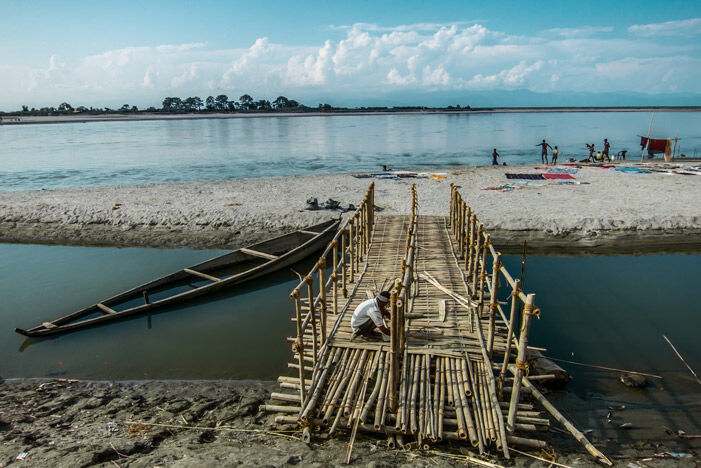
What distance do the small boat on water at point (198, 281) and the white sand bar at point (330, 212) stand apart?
255cm

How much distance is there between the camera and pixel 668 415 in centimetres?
689

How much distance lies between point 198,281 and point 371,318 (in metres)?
8.07

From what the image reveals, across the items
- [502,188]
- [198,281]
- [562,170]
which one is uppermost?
[562,170]

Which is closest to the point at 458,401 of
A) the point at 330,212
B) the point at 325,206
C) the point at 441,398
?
the point at 441,398

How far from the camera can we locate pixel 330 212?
1878 centimetres

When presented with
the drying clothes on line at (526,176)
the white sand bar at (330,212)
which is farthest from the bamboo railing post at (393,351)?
the drying clothes on line at (526,176)

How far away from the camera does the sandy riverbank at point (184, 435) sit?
5.24m

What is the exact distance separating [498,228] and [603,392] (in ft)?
30.5

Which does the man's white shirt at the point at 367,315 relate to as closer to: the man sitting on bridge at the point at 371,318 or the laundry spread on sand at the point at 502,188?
the man sitting on bridge at the point at 371,318

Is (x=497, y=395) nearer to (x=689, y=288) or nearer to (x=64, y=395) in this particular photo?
(x=64, y=395)

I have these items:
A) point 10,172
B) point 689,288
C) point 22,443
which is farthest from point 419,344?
point 10,172

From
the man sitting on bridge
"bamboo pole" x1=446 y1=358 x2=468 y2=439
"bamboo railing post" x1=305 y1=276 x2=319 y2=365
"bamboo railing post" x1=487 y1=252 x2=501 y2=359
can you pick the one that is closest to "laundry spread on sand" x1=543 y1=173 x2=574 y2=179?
"bamboo railing post" x1=487 y1=252 x2=501 y2=359

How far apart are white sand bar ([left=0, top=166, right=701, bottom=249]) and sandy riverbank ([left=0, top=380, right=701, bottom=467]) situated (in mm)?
9481

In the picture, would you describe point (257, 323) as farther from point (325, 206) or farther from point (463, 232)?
point (325, 206)
